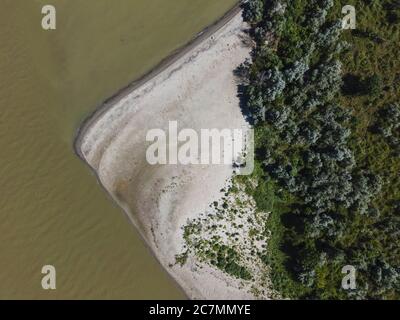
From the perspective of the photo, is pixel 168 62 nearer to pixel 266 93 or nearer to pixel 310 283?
pixel 266 93

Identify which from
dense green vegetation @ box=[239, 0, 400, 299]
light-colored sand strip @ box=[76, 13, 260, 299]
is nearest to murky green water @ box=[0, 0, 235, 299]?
light-colored sand strip @ box=[76, 13, 260, 299]

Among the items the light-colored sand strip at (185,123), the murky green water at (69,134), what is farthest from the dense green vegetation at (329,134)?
the murky green water at (69,134)

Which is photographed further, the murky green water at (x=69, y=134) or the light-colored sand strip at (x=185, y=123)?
the murky green water at (x=69, y=134)

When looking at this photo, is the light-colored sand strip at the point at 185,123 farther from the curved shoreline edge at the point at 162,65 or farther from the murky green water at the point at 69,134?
the murky green water at the point at 69,134

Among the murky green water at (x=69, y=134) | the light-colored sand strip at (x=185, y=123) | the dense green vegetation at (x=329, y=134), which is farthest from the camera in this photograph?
the murky green water at (x=69, y=134)

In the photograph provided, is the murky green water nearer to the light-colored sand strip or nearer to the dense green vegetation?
the light-colored sand strip

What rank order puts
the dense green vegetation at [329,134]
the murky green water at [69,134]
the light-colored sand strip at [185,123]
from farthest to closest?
the murky green water at [69,134]
the light-colored sand strip at [185,123]
the dense green vegetation at [329,134]

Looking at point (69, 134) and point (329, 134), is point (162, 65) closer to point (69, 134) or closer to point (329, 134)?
point (69, 134)
